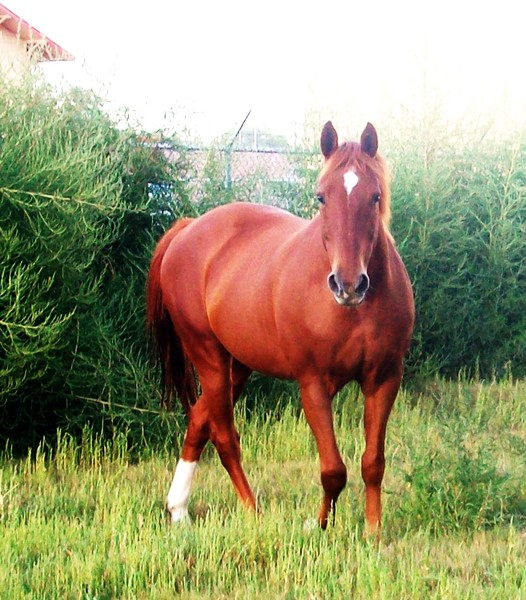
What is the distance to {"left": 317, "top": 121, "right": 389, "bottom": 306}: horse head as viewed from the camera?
3.69 metres

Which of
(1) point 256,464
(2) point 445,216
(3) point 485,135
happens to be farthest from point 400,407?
(3) point 485,135

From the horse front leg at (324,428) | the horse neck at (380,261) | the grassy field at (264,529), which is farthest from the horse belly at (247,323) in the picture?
the grassy field at (264,529)

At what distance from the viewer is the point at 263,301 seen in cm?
468

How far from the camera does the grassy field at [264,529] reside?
3475 millimetres

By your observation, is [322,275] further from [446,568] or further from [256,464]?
[256,464]

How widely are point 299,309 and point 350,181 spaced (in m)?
0.74

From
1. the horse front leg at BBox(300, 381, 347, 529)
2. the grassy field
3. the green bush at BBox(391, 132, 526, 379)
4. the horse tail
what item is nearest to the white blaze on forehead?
the horse front leg at BBox(300, 381, 347, 529)

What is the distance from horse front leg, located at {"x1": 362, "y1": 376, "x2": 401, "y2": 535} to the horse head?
647 mm

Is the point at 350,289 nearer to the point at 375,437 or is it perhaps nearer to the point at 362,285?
the point at 362,285

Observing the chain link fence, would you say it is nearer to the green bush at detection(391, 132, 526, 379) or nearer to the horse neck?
the green bush at detection(391, 132, 526, 379)

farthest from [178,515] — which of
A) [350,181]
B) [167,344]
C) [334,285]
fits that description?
[350,181]

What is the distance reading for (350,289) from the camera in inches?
144

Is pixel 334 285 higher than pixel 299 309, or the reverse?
pixel 334 285

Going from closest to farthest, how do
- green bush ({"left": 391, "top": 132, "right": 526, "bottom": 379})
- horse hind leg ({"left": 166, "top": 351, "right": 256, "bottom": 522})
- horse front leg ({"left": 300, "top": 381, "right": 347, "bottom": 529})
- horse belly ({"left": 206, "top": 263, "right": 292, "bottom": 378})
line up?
horse front leg ({"left": 300, "top": 381, "right": 347, "bottom": 529}) → horse belly ({"left": 206, "top": 263, "right": 292, "bottom": 378}) → horse hind leg ({"left": 166, "top": 351, "right": 256, "bottom": 522}) → green bush ({"left": 391, "top": 132, "right": 526, "bottom": 379})
